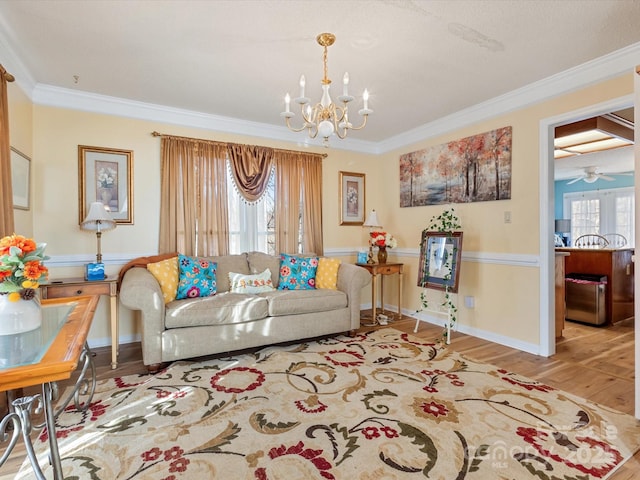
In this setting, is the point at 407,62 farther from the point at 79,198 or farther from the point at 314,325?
the point at 79,198

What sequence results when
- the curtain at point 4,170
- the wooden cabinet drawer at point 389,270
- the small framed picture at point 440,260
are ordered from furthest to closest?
the wooden cabinet drawer at point 389,270 < the small framed picture at point 440,260 < the curtain at point 4,170

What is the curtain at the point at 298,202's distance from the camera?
14.4 ft

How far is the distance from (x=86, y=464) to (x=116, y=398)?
0.73 meters

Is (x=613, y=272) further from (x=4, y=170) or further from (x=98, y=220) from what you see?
(x=4, y=170)

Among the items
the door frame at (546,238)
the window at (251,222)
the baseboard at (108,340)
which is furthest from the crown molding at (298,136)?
the baseboard at (108,340)

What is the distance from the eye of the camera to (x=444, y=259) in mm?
3816

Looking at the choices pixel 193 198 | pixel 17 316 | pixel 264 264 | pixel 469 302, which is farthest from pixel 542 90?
pixel 17 316

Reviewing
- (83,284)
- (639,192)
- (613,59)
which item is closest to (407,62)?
(613,59)

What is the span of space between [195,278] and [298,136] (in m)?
2.33

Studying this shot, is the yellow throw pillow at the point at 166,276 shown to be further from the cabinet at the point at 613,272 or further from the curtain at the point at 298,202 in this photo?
the cabinet at the point at 613,272

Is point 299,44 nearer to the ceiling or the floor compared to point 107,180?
nearer to the ceiling

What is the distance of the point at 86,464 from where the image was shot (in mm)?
1696

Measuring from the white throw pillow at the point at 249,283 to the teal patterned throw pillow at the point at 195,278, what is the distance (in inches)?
8.8

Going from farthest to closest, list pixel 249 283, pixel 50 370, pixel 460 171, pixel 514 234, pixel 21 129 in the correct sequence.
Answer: pixel 460 171 → pixel 249 283 → pixel 514 234 → pixel 21 129 → pixel 50 370
